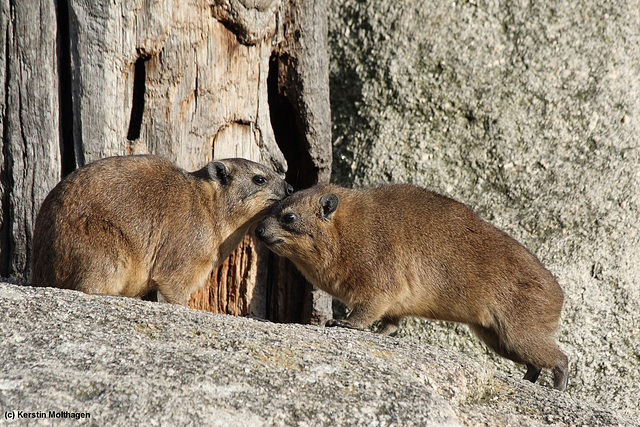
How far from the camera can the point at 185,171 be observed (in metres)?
7.16

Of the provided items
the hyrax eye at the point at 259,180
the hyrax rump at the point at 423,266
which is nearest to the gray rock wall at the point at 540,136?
the hyrax rump at the point at 423,266

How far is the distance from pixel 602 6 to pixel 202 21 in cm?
452

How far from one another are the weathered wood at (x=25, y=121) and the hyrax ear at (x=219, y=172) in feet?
5.18

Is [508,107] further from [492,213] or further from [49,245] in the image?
[49,245]

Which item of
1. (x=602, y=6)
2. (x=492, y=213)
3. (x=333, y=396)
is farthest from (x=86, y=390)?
(x=602, y=6)

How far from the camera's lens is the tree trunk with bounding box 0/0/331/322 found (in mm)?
6930

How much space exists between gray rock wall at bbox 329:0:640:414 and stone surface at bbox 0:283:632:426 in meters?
2.81

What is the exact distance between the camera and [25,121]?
7.02 meters

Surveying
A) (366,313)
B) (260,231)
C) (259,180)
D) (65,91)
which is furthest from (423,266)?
(65,91)

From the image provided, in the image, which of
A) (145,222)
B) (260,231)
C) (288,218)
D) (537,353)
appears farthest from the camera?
(288,218)

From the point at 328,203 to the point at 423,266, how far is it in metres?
1.18

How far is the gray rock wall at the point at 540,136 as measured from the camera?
7.93 meters

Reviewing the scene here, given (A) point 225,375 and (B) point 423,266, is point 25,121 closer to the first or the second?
(A) point 225,375

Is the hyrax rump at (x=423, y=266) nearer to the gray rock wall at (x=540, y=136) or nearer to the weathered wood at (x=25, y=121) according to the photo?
the gray rock wall at (x=540, y=136)
